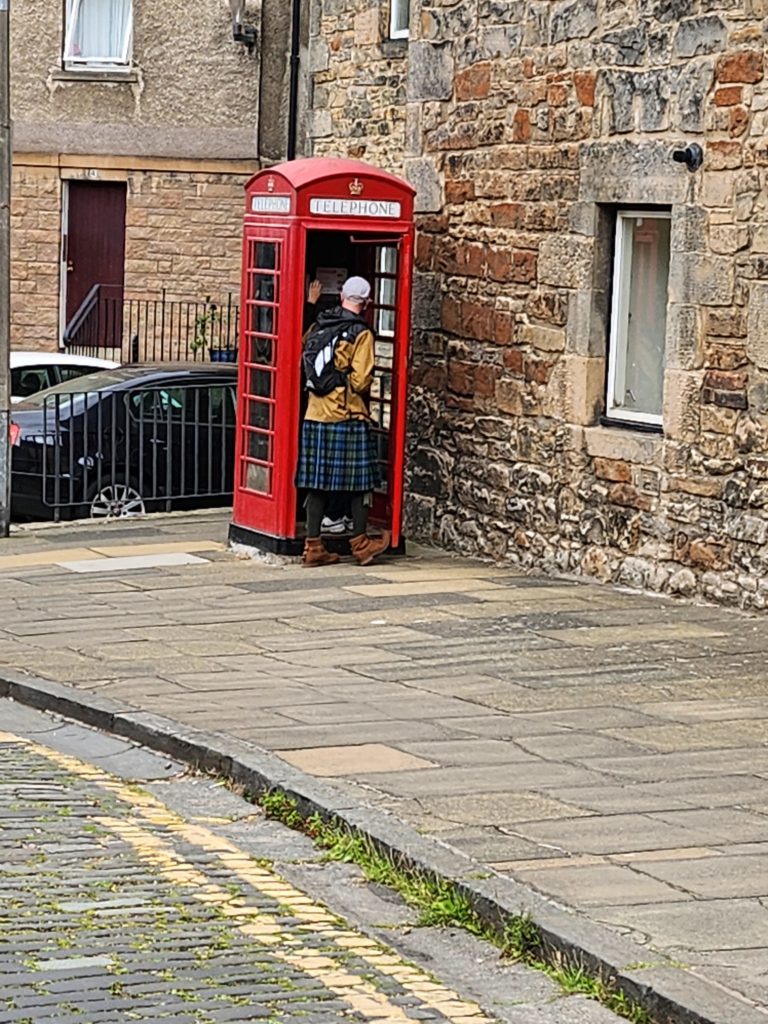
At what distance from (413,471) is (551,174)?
2775mm

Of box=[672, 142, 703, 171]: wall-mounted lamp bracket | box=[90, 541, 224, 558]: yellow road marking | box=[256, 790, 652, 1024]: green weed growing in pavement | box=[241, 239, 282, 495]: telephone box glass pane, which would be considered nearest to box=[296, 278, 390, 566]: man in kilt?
box=[241, 239, 282, 495]: telephone box glass pane

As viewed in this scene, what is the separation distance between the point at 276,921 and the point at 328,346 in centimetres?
725

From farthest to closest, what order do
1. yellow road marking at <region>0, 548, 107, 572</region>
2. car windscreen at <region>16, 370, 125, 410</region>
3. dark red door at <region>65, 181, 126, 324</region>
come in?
dark red door at <region>65, 181, 126, 324</region>, car windscreen at <region>16, 370, 125, 410</region>, yellow road marking at <region>0, 548, 107, 572</region>

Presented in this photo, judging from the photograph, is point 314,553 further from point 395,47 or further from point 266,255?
point 395,47

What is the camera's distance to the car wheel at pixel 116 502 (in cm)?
1648

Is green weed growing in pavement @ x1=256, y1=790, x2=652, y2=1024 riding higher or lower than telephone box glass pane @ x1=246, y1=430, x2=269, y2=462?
lower

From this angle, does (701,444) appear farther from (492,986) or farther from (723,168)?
(492,986)

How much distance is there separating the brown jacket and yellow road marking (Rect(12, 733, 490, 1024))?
17.9 feet

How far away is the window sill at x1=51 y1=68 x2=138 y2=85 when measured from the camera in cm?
2714

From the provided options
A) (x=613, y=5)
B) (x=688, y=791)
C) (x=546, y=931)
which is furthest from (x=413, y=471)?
(x=546, y=931)

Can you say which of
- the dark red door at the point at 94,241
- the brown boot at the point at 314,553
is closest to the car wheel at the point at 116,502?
the brown boot at the point at 314,553

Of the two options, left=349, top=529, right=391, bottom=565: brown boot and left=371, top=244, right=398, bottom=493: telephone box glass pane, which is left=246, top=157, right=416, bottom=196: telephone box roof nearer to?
left=371, top=244, right=398, bottom=493: telephone box glass pane

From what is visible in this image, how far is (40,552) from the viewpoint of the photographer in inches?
567

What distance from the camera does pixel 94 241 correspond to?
91.6 feet
